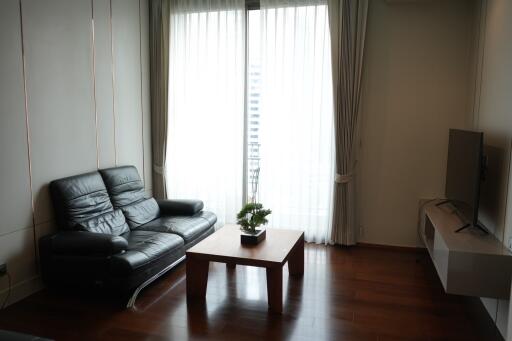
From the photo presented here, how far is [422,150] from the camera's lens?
4520mm

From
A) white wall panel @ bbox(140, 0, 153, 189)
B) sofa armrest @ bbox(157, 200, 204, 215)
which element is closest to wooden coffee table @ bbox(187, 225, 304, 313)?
sofa armrest @ bbox(157, 200, 204, 215)

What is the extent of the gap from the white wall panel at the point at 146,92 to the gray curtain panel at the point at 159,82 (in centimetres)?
5

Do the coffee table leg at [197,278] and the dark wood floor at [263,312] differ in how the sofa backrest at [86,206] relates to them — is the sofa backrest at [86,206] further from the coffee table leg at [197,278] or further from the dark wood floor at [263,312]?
the coffee table leg at [197,278]

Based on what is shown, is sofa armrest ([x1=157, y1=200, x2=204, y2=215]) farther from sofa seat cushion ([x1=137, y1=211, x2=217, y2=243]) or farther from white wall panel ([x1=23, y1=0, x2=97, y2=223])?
white wall panel ([x1=23, y1=0, x2=97, y2=223])

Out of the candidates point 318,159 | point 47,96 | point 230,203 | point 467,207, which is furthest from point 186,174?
point 467,207

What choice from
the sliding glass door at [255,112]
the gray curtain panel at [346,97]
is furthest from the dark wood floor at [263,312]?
the sliding glass door at [255,112]

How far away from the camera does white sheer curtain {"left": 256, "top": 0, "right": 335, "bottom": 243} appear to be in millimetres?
4633

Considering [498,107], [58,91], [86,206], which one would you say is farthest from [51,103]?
[498,107]

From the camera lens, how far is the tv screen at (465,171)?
3041 millimetres

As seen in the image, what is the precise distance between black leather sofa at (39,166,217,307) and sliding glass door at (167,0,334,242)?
72 centimetres

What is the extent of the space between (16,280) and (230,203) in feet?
7.96

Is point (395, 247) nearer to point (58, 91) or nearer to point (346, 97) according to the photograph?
point (346, 97)

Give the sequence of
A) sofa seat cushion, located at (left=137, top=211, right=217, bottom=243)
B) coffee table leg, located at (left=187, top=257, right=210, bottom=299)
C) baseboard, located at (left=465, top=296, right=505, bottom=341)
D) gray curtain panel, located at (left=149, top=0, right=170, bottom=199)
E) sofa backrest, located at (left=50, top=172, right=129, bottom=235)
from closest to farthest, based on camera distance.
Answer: baseboard, located at (left=465, top=296, right=505, bottom=341) < coffee table leg, located at (left=187, top=257, right=210, bottom=299) < sofa backrest, located at (left=50, top=172, right=129, bottom=235) < sofa seat cushion, located at (left=137, top=211, right=217, bottom=243) < gray curtain panel, located at (left=149, top=0, right=170, bottom=199)

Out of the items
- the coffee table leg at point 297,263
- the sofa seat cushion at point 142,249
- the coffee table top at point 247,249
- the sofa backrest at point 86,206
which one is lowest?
the coffee table leg at point 297,263
